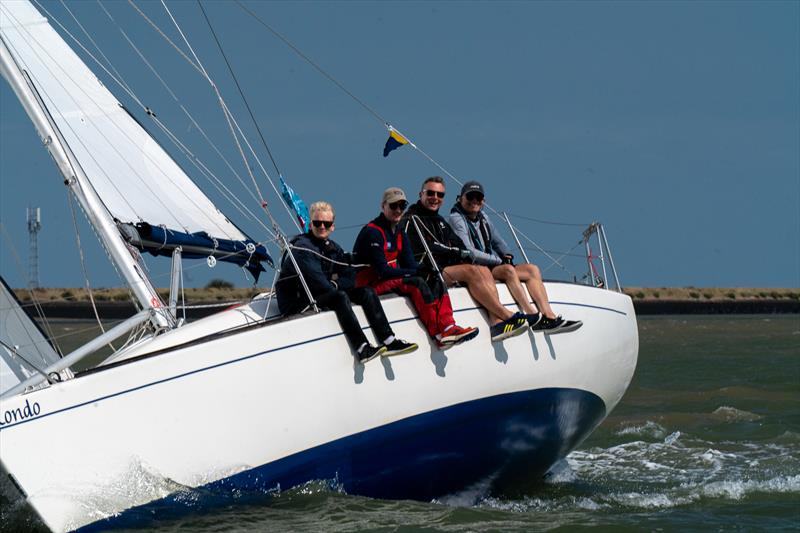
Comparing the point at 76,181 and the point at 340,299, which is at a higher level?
the point at 76,181

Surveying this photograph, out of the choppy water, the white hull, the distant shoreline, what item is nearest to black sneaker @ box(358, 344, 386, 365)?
the white hull

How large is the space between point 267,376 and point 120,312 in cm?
4131

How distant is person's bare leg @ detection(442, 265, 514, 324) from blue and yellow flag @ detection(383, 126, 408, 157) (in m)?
1.76

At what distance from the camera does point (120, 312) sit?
47719mm

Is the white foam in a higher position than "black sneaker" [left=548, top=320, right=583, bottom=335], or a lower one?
lower

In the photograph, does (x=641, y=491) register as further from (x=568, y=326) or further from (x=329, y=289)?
(x=329, y=289)

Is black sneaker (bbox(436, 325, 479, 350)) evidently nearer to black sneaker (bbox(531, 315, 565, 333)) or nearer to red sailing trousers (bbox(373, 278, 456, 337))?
red sailing trousers (bbox(373, 278, 456, 337))

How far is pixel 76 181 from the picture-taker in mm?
8953

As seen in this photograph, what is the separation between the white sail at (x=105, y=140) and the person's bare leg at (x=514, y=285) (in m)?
2.60

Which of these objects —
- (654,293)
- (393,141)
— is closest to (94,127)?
(393,141)

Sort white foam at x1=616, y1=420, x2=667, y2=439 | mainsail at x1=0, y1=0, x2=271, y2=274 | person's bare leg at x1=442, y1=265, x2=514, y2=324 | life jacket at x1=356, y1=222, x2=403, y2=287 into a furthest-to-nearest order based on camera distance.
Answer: white foam at x1=616, y1=420, x2=667, y2=439 → mainsail at x1=0, y1=0, x2=271, y2=274 → person's bare leg at x1=442, y1=265, x2=514, y2=324 → life jacket at x1=356, y1=222, x2=403, y2=287

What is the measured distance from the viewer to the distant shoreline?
4922 centimetres

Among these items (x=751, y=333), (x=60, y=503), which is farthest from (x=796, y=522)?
(x=751, y=333)

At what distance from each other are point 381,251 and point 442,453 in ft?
5.20
